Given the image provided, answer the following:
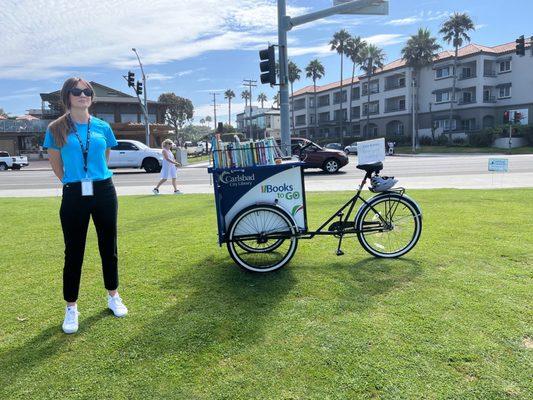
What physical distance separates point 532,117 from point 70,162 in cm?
5756

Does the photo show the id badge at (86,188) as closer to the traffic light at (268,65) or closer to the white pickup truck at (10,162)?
the traffic light at (268,65)

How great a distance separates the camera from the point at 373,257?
524 centimetres

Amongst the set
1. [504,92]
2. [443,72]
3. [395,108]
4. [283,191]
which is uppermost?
[443,72]

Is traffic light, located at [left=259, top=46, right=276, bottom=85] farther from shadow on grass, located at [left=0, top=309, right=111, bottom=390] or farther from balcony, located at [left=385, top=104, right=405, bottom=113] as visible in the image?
balcony, located at [left=385, top=104, right=405, bottom=113]

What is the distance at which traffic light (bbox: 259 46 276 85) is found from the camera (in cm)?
1173

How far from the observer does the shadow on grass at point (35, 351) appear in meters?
2.92

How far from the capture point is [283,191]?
482cm

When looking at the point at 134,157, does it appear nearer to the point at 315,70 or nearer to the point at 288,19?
the point at 288,19

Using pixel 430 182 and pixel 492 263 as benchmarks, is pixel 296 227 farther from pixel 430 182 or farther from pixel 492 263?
pixel 430 182

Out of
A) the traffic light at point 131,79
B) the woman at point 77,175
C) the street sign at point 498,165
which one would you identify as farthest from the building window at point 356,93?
the woman at point 77,175

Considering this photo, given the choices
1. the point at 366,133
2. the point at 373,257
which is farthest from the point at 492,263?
the point at 366,133

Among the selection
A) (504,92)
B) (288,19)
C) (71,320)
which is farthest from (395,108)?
(71,320)

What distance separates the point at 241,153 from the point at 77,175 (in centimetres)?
175

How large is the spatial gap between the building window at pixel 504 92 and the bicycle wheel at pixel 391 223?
55808mm
